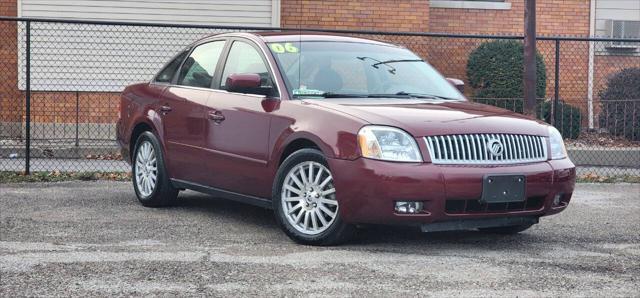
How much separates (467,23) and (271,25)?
388 centimetres

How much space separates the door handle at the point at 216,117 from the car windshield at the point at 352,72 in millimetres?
649

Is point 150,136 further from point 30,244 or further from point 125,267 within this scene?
point 125,267

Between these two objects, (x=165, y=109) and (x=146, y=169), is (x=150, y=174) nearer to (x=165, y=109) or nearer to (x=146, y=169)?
(x=146, y=169)

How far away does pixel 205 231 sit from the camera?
7344 millimetres

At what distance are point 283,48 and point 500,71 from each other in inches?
352

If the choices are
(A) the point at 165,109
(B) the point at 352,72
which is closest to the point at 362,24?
(A) the point at 165,109

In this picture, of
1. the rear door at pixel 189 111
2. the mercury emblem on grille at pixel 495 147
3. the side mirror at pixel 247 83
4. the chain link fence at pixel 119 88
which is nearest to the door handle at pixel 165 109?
the rear door at pixel 189 111

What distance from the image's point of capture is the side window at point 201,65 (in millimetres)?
8141

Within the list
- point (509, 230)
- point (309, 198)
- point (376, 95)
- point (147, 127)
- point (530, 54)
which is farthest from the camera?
point (530, 54)

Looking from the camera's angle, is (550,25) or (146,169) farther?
(550,25)

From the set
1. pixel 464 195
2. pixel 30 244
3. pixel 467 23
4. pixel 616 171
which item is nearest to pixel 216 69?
pixel 30 244

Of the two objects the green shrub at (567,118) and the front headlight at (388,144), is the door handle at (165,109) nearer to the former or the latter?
the front headlight at (388,144)

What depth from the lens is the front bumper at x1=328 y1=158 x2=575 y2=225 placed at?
616 cm

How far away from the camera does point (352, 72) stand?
7574 millimetres
